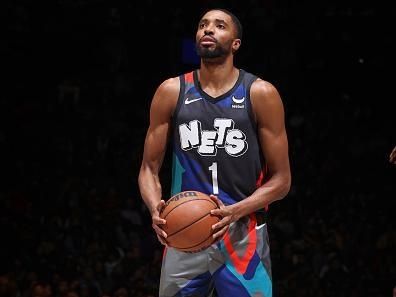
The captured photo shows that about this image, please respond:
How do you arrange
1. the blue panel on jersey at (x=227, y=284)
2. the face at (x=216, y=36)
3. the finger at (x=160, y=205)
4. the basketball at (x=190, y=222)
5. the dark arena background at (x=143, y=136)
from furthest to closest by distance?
the dark arena background at (x=143, y=136)
the face at (x=216, y=36)
the blue panel on jersey at (x=227, y=284)
the finger at (x=160, y=205)
the basketball at (x=190, y=222)

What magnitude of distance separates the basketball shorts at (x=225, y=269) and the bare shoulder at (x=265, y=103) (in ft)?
1.83

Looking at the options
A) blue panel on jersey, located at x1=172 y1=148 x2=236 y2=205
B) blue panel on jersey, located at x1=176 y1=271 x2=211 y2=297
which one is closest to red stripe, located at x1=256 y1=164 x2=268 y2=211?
blue panel on jersey, located at x1=172 y1=148 x2=236 y2=205

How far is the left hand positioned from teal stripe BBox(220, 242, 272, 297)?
243 mm

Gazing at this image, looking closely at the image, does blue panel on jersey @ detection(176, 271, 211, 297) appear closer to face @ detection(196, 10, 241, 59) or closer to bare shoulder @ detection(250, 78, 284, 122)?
bare shoulder @ detection(250, 78, 284, 122)

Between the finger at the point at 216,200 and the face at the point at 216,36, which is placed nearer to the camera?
the finger at the point at 216,200

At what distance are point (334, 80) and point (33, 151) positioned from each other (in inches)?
193

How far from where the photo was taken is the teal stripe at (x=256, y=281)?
441cm

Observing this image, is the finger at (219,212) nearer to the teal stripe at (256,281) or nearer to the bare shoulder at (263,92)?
the teal stripe at (256,281)

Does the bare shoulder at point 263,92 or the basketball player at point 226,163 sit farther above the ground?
the bare shoulder at point 263,92

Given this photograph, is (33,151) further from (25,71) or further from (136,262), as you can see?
(136,262)

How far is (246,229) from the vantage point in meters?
4.50

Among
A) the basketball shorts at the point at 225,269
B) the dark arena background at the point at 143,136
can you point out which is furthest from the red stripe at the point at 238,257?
the dark arena background at the point at 143,136

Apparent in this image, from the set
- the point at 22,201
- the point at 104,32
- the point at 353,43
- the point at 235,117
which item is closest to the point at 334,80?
the point at 353,43

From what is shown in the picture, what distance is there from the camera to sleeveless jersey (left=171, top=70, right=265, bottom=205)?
4465 mm
